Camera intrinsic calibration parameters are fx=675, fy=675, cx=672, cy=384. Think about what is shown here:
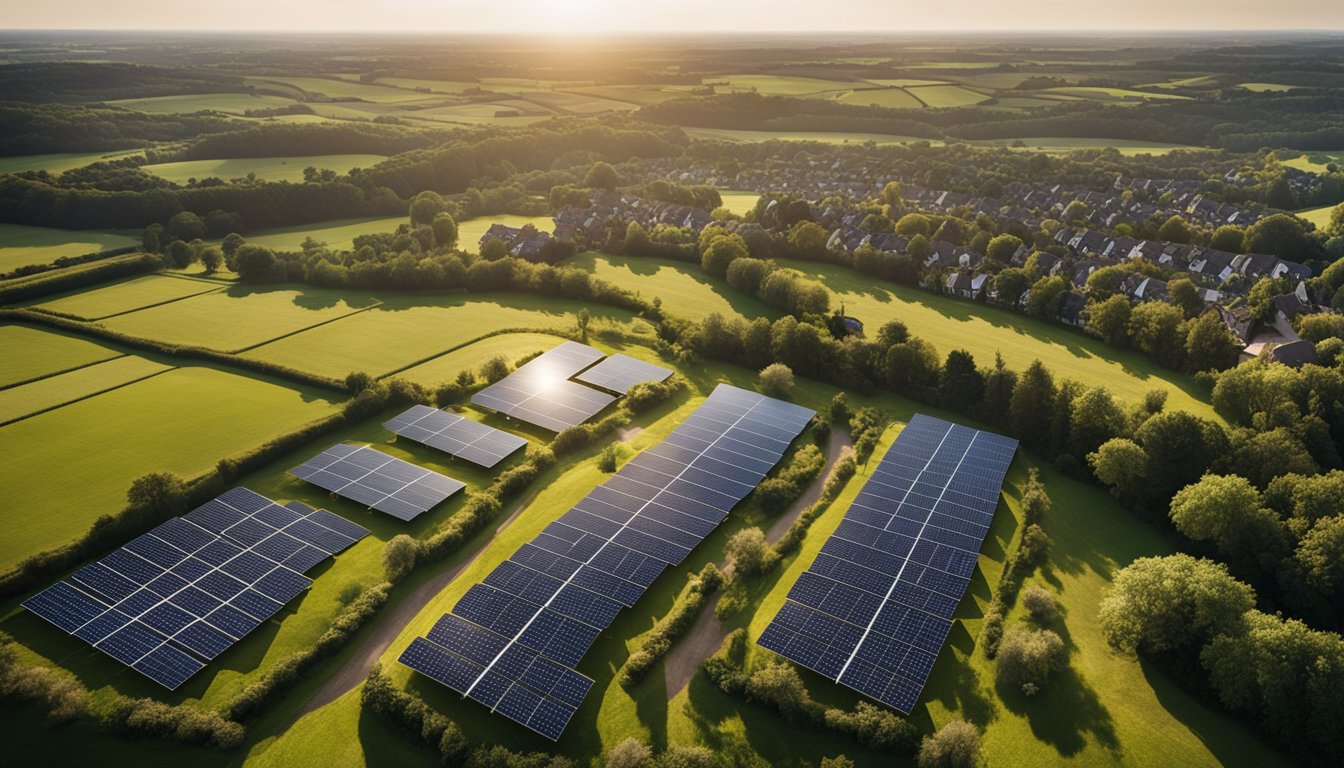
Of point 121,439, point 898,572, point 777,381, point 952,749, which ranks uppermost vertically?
point 952,749

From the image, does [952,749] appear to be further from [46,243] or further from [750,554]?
[46,243]

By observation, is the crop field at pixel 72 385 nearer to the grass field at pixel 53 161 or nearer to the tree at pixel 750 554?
the tree at pixel 750 554

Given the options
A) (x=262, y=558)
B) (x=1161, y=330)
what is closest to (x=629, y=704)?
(x=262, y=558)

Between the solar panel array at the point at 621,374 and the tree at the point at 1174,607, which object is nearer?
the tree at the point at 1174,607

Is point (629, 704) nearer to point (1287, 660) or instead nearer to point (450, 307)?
point (1287, 660)

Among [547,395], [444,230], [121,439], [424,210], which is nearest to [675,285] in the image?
[547,395]

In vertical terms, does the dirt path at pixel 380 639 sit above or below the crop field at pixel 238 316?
above

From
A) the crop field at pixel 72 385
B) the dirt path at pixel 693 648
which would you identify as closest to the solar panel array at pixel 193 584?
the dirt path at pixel 693 648
